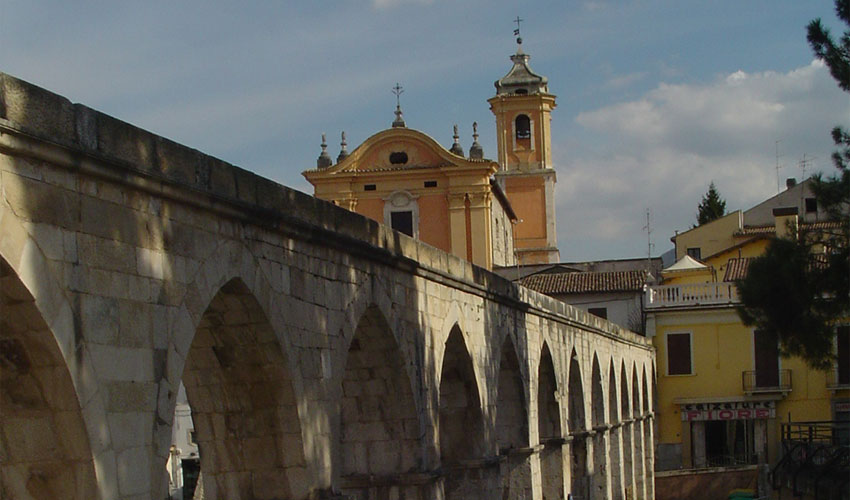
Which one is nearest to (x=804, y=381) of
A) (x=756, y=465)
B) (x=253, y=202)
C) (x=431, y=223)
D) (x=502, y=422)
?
(x=756, y=465)

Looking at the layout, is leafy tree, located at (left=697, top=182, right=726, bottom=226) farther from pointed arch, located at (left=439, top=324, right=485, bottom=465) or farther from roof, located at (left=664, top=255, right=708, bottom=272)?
pointed arch, located at (left=439, top=324, right=485, bottom=465)

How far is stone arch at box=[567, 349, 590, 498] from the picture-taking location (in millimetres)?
23828

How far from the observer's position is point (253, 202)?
927cm

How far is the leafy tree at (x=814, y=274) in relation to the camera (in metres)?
14.3

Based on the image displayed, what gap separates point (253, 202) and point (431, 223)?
35924 millimetres

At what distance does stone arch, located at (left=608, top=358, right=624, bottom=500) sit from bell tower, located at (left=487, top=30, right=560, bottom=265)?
78.9ft

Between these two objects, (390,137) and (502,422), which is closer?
(502,422)

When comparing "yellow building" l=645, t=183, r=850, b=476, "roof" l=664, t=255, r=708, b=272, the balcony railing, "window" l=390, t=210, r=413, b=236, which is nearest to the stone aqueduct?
the balcony railing

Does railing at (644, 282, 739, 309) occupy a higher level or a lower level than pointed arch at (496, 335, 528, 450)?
higher

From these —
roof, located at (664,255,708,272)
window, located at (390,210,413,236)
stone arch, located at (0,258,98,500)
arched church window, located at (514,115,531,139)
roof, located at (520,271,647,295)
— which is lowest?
stone arch, located at (0,258,98,500)

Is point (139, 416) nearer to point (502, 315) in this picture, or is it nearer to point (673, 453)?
point (502, 315)

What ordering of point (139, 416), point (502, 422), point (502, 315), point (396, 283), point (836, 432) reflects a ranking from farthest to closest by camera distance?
point (836, 432)
point (502, 422)
point (502, 315)
point (396, 283)
point (139, 416)

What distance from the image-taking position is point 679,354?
131ft

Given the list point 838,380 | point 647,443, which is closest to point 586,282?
point 838,380
